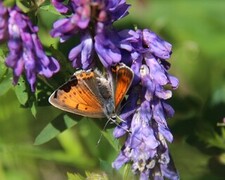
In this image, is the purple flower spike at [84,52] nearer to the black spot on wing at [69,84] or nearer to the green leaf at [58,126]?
the black spot on wing at [69,84]

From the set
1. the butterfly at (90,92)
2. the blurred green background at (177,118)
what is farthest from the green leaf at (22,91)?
the butterfly at (90,92)

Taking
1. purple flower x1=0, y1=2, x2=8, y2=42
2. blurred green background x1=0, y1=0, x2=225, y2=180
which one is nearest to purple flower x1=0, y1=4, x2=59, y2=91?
purple flower x1=0, y1=2, x2=8, y2=42

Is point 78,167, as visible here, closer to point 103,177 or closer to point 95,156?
point 95,156

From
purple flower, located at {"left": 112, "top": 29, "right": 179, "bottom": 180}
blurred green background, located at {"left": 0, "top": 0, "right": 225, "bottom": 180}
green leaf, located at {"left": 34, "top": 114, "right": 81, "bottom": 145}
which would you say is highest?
purple flower, located at {"left": 112, "top": 29, "right": 179, "bottom": 180}

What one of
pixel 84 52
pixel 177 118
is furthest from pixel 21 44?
pixel 177 118

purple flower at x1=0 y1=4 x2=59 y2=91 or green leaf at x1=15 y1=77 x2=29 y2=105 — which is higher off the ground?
purple flower at x1=0 y1=4 x2=59 y2=91

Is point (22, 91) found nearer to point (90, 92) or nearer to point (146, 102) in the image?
point (90, 92)

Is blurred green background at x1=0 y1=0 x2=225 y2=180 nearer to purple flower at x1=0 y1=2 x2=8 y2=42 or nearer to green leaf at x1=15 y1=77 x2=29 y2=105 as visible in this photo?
green leaf at x1=15 y1=77 x2=29 y2=105
